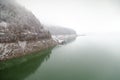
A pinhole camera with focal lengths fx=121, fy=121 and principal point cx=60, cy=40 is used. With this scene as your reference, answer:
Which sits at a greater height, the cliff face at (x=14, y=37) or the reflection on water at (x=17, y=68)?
the cliff face at (x=14, y=37)

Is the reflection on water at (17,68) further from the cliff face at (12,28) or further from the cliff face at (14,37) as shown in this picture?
the cliff face at (12,28)

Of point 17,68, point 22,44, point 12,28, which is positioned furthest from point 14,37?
point 17,68

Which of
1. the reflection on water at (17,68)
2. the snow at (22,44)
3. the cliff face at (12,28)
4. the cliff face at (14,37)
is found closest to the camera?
the reflection on water at (17,68)

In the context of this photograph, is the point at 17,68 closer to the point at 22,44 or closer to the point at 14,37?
the point at 22,44

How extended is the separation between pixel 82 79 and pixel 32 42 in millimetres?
29064

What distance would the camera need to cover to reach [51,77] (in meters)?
24.9

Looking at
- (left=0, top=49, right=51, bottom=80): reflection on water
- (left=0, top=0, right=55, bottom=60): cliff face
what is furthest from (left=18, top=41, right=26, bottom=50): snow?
(left=0, top=49, right=51, bottom=80): reflection on water

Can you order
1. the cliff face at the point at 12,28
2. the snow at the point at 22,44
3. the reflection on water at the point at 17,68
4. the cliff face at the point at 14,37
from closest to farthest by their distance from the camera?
the reflection on water at the point at 17,68 → the cliff face at the point at 14,37 → the cliff face at the point at 12,28 → the snow at the point at 22,44

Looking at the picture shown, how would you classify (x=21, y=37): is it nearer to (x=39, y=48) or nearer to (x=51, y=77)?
(x=39, y=48)

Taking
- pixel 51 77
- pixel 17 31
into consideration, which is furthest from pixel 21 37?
pixel 51 77

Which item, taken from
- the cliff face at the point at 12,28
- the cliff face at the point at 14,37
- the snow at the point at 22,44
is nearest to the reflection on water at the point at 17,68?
the cliff face at the point at 14,37

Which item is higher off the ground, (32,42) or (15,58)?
(32,42)

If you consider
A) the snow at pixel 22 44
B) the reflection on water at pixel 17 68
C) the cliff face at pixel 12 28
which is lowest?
the reflection on water at pixel 17 68

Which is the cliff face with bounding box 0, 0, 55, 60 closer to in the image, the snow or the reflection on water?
the snow
